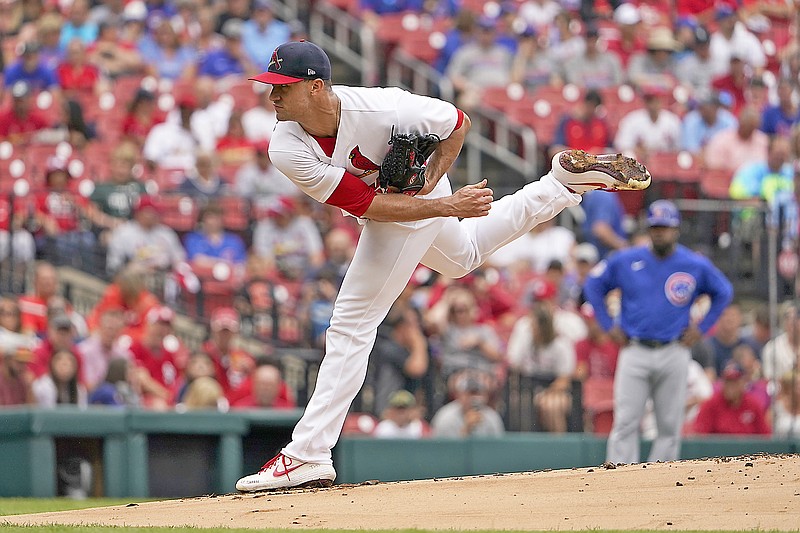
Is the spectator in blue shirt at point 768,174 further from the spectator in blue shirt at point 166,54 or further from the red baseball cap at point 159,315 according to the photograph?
the spectator in blue shirt at point 166,54

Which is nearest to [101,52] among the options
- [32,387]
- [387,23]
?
[387,23]

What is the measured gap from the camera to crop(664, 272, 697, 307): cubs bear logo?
983cm

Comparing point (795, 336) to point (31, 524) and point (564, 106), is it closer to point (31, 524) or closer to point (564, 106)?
point (564, 106)

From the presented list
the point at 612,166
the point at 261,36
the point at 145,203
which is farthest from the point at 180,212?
the point at 612,166

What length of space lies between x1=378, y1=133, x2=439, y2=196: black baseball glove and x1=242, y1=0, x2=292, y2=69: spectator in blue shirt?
32.4 feet

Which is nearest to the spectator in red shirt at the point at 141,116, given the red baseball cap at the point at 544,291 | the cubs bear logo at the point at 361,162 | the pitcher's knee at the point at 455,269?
the red baseball cap at the point at 544,291

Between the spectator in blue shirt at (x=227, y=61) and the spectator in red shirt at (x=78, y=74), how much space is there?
1122 mm

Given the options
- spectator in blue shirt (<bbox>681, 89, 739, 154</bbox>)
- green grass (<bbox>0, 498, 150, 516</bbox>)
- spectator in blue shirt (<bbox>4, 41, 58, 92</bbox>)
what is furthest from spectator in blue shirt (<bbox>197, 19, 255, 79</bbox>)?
green grass (<bbox>0, 498, 150, 516</bbox>)

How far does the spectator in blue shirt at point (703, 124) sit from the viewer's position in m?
15.0

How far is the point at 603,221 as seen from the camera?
42.2 ft

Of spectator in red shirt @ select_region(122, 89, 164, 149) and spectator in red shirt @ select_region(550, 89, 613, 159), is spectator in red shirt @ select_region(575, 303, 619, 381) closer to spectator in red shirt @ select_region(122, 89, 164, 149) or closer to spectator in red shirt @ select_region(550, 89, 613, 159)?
spectator in red shirt @ select_region(550, 89, 613, 159)

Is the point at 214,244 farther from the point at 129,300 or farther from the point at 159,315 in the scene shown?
the point at 159,315

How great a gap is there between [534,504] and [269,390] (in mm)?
4995

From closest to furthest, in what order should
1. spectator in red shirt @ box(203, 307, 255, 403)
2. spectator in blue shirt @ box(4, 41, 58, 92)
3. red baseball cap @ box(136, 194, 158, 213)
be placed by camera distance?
1. spectator in red shirt @ box(203, 307, 255, 403)
2. red baseball cap @ box(136, 194, 158, 213)
3. spectator in blue shirt @ box(4, 41, 58, 92)
